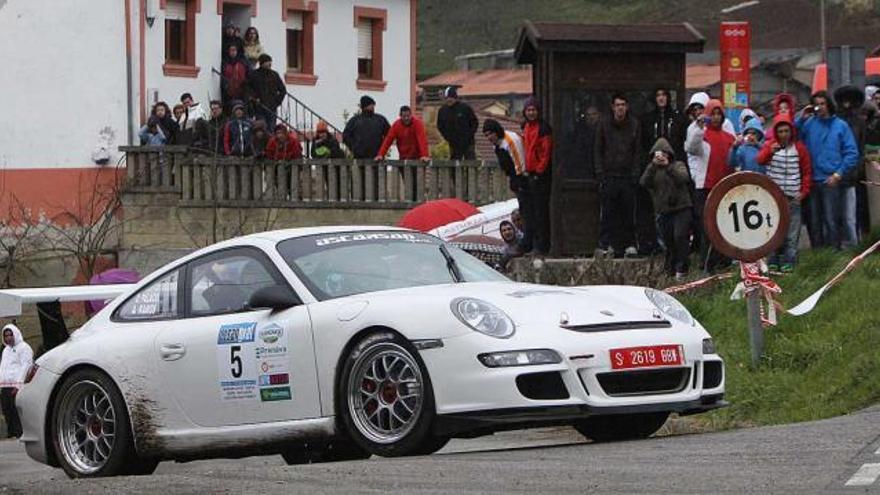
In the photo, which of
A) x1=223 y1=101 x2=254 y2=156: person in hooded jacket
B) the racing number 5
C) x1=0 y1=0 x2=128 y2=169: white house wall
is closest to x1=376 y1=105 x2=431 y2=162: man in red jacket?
x1=223 y1=101 x2=254 y2=156: person in hooded jacket

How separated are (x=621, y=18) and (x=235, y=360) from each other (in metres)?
89.5

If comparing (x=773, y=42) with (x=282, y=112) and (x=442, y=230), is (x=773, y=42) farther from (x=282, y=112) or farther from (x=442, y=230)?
(x=442, y=230)

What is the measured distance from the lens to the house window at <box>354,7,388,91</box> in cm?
5097

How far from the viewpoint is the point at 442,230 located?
26.5m

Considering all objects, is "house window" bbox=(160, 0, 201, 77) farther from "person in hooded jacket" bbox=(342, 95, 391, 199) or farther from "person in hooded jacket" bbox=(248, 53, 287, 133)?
"person in hooded jacket" bbox=(342, 95, 391, 199)

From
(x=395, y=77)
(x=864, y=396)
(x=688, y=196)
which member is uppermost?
(x=395, y=77)

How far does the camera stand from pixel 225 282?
42.0 feet

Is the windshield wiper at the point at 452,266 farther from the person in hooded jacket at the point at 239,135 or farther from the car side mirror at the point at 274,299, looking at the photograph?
the person in hooded jacket at the point at 239,135

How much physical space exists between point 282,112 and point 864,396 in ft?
106

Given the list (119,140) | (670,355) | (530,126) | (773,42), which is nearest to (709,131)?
(530,126)

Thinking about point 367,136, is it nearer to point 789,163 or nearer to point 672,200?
point 672,200

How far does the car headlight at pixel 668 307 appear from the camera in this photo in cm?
1240

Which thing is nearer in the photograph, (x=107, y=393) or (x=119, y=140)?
(x=107, y=393)

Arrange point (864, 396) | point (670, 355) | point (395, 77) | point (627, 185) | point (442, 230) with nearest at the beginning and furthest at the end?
point (670, 355), point (864, 396), point (627, 185), point (442, 230), point (395, 77)
